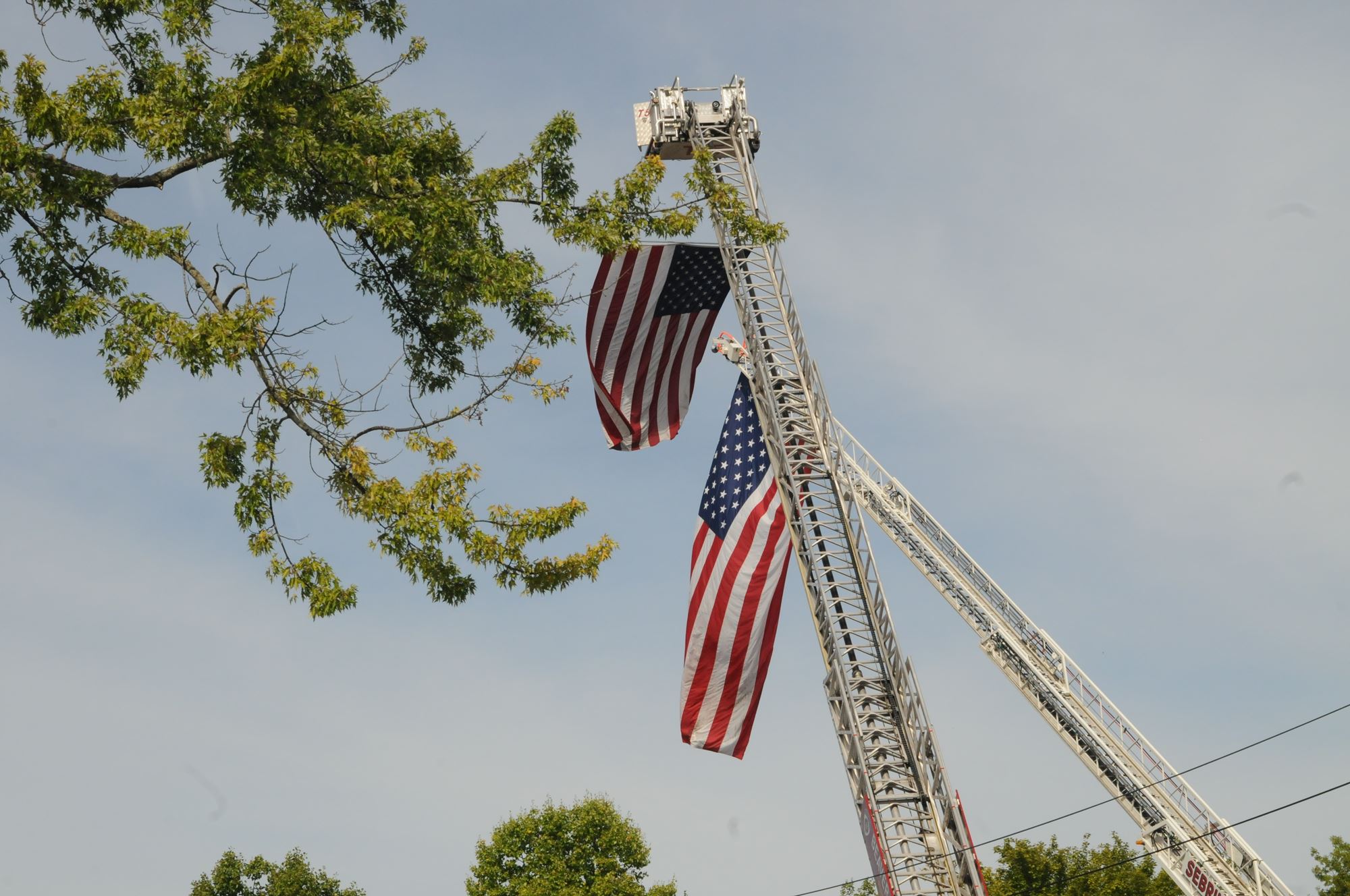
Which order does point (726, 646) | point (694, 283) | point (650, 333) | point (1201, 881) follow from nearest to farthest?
point (726, 646), point (650, 333), point (694, 283), point (1201, 881)

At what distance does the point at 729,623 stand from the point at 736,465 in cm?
342

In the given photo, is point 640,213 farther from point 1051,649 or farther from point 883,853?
point 1051,649

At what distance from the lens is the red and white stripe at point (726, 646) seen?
71.1 feet

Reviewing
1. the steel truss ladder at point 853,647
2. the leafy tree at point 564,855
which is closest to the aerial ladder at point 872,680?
the steel truss ladder at point 853,647

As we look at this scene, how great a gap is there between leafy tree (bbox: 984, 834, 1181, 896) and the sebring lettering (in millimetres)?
10672

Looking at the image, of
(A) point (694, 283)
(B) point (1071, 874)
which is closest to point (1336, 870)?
(B) point (1071, 874)

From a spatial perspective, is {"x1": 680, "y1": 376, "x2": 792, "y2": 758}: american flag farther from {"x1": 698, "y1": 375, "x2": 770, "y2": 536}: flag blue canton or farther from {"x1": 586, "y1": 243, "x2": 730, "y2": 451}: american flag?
{"x1": 586, "y1": 243, "x2": 730, "y2": 451}: american flag

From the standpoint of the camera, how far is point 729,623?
71.1ft

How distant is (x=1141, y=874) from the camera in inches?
1638

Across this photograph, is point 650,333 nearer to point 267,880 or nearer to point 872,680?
point 872,680

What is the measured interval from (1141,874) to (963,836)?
74.4ft

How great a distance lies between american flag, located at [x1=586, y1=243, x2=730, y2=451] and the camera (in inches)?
843

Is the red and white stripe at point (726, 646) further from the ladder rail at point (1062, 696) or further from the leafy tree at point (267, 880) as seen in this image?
the leafy tree at point (267, 880)

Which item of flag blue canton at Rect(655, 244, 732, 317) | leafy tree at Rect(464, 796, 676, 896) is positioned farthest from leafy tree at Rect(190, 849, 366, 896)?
flag blue canton at Rect(655, 244, 732, 317)
